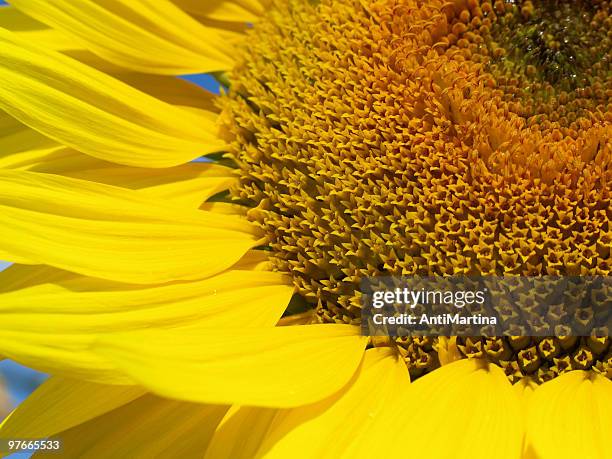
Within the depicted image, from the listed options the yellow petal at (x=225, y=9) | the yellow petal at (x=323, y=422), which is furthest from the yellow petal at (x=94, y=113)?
the yellow petal at (x=323, y=422)

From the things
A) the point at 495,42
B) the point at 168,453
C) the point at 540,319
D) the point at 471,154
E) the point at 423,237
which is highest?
the point at 495,42

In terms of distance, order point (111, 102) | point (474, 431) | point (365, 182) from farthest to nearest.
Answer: point (111, 102), point (365, 182), point (474, 431)

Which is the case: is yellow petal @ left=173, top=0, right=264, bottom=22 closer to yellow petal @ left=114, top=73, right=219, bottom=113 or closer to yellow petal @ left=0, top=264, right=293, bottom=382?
yellow petal @ left=114, top=73, right=219, bottom=113

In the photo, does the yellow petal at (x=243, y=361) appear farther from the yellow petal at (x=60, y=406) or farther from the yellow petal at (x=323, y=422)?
the yellow petal at (x=60, y=406)

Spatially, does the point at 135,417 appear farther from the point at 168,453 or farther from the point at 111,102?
the point at 111,102

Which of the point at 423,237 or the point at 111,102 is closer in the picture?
the point at 423,237

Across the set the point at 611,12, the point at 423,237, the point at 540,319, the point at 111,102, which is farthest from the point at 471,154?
the point at 111,102

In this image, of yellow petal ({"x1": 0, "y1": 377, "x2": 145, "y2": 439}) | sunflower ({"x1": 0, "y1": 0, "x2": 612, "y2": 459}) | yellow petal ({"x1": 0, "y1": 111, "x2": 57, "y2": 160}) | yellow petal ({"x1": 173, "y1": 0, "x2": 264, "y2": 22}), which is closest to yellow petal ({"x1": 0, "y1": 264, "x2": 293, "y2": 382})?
sunflower ({"x1": 0, "y1": 0, "x2": 612, "y2": 459})
